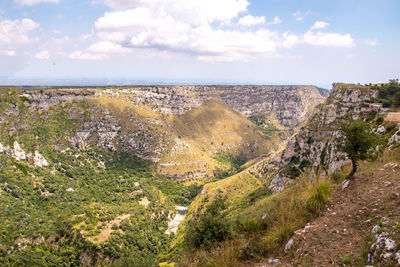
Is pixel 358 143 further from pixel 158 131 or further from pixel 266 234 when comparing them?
pixel 158 131

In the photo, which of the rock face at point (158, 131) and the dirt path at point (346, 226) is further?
the rock face at point (158, 131)

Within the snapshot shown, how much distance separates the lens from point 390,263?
4520mm

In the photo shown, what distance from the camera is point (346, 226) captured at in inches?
259

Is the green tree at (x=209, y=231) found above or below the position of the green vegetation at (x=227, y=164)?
above

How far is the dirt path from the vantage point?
221 inches

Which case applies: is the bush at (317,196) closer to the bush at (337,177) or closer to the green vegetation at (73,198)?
the bush at (337,177)

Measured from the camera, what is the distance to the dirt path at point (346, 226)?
18.4 feet

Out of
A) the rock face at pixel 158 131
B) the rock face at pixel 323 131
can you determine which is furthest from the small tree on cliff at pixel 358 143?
the rock face at pixel 158 131

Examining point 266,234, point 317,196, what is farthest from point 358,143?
point 266,234

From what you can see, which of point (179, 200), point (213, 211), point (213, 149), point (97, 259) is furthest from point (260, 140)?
point (213, 211)

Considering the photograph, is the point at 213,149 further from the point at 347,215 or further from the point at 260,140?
the point at 347,215

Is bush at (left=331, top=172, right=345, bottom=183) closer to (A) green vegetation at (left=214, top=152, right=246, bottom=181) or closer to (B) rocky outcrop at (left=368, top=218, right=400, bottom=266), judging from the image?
(B) rocky outcrop at (left=368, top=218, right=400, bottom=266)

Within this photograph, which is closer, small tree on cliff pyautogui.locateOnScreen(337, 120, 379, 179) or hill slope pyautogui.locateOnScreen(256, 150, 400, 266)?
hill slope pyautogui.locateOnScreen(256, 150, 400, 266)

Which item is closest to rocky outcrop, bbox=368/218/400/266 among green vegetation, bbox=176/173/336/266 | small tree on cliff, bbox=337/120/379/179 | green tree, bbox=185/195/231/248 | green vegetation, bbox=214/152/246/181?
green vegetation, bbox=176/173/336/266
